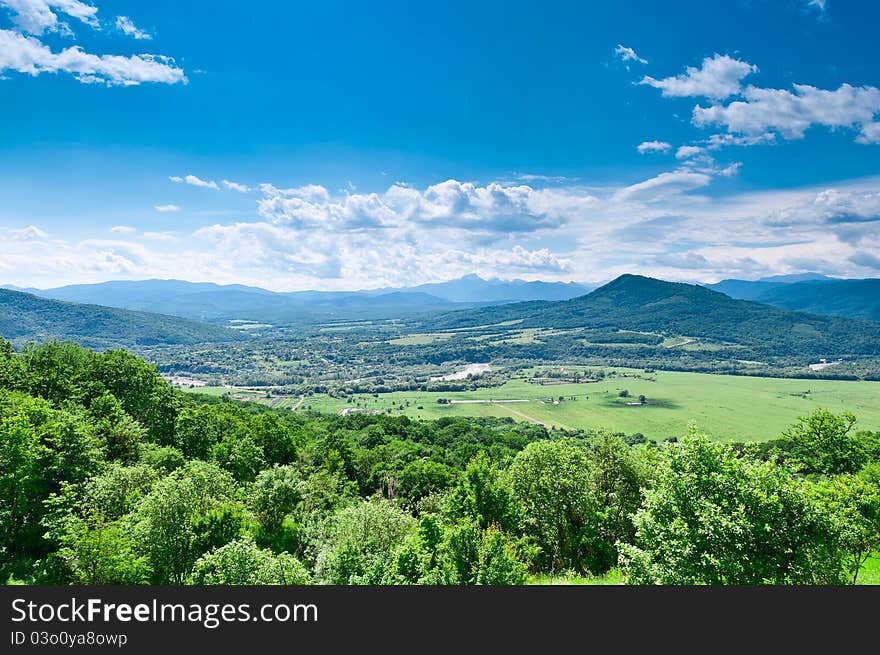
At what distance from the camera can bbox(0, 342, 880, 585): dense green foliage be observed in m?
16.5

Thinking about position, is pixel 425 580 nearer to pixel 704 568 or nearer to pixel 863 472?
pixel 704 568

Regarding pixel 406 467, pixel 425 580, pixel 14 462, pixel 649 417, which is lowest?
pixel 649 417

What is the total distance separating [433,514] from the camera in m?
33.5

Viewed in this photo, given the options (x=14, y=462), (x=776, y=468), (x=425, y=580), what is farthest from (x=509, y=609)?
(x=14, y=462)

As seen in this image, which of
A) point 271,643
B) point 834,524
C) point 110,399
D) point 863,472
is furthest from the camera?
point 110,399

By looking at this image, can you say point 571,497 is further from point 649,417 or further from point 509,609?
point 649,417

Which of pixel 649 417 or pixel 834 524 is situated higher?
pixel 834 524

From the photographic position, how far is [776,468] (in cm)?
1806

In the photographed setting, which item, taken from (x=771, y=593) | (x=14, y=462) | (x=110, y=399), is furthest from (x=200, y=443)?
(x=771, y=593)

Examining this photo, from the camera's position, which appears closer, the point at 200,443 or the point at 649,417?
the point at 200,443

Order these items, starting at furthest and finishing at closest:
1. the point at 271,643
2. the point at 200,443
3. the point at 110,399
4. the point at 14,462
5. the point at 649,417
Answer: the point at 649,417 → the point at 200,443 → the point at 110,399 → the point at 14,462 → the point at 271,643

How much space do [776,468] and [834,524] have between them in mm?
2698

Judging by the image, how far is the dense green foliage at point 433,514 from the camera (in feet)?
54.0

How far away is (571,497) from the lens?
98.4 ft
